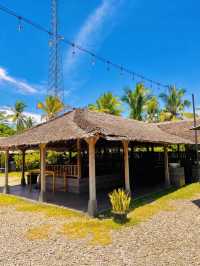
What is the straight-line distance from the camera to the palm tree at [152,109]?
3089 centimetres

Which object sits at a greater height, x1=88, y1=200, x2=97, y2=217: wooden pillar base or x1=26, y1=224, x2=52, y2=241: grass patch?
x1=88, y1=200, x2=97, y2=217: wooden pillar base

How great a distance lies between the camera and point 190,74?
17.3 m

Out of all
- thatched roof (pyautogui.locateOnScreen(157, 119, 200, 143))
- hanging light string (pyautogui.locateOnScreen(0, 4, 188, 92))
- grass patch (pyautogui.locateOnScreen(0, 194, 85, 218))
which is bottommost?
grass patch (pyautogui.locateOnScreen(0, 194, 85, 218))

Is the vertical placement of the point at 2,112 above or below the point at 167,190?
above

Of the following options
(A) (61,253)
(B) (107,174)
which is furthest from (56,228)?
(B) (107,174)

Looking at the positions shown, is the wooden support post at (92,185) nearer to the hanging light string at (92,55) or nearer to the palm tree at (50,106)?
the hanging light string at (92,55)

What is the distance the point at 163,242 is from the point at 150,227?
104cm

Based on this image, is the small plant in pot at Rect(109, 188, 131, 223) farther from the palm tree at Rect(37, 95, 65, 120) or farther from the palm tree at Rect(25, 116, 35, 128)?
the palm tree at Rect(25, 116, 35, 128)

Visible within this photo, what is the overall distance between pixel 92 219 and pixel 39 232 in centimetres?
175

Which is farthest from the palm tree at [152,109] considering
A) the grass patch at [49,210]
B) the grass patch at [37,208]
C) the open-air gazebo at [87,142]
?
the grass patch at [49,210]

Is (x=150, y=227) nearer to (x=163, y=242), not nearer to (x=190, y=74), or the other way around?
(x=163, y=242)

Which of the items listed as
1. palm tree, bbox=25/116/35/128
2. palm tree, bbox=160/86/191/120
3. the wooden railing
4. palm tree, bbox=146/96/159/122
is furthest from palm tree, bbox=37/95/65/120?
the wooden railing

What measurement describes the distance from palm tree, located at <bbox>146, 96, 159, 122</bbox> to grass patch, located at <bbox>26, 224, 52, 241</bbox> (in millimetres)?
26095

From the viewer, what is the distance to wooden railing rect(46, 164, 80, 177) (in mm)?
11273
